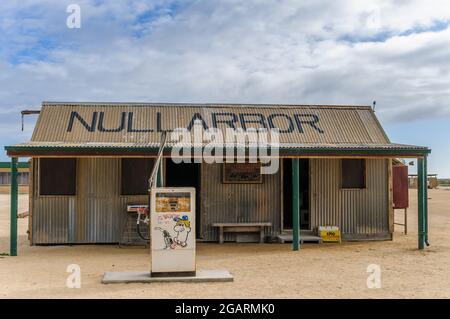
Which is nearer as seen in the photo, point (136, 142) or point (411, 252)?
point (411, 252)

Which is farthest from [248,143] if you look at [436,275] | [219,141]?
[436,275]

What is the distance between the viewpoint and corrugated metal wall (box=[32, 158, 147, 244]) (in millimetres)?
14008

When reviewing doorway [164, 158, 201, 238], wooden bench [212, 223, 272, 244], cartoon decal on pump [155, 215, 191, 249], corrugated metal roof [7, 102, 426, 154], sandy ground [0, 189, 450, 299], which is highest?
corrugated metal roof [7, 102, 426, 154]

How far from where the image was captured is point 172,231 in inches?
372

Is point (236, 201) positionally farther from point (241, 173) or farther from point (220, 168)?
point (220, 168)

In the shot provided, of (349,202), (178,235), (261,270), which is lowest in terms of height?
(261,270)

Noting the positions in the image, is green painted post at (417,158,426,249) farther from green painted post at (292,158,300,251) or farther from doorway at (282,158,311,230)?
green painted post at (292,158,300,251)

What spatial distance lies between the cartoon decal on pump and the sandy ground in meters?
0.69

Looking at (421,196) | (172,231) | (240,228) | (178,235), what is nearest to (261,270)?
(178,235)

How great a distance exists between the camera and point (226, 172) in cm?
1457

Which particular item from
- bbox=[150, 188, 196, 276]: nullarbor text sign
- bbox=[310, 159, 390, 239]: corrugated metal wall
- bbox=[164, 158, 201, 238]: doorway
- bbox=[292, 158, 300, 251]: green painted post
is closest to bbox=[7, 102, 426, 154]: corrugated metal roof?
bbox=[310, 159, 390, 239]: corrugated metal wall

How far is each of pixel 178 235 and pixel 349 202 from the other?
22.6 ft

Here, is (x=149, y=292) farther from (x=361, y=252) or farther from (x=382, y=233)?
(x=382, y=233)

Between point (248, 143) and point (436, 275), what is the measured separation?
18.8 ft
